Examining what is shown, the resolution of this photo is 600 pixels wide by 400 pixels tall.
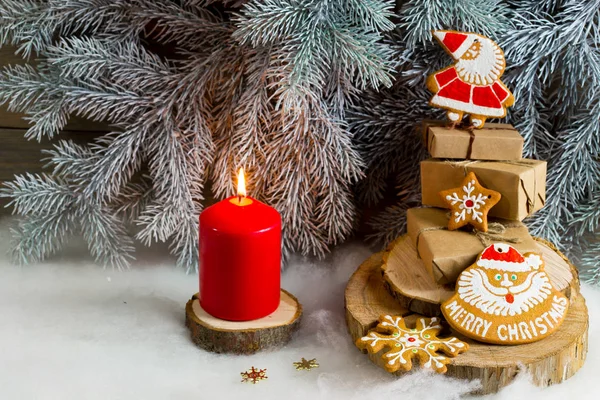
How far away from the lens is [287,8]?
3.29ft

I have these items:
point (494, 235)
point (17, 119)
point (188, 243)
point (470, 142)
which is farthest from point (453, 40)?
point (17, 119)

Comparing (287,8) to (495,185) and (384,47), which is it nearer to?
(384,47)

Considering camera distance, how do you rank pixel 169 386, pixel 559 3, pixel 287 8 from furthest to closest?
pixel 559 3
pixel 287 8
pixel 169 386

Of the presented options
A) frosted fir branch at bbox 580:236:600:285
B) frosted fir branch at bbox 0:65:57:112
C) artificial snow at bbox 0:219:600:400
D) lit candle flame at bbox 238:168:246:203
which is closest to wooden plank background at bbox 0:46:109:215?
frosted fir branch at bbox 0:65:57:112

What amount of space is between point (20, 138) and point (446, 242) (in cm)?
91

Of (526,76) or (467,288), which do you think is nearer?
(467,288)

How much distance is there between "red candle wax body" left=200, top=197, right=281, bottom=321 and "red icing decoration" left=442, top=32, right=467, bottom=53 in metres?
0.36

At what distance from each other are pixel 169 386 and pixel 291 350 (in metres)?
0.19

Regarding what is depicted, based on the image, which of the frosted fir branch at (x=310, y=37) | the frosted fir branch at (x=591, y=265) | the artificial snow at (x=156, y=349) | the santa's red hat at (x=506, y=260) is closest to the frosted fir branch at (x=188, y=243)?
the artificial snow at (x=156, y=349)

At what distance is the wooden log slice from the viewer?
961 mm

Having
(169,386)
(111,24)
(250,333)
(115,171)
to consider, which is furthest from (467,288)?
(111,24)

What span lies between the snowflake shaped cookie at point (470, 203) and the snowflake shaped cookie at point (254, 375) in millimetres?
350

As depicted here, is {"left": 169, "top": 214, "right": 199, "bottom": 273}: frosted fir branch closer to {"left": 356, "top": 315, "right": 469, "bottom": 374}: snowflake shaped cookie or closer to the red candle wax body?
the red candle wax body

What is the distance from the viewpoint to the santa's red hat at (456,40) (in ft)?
Result: 3.30
